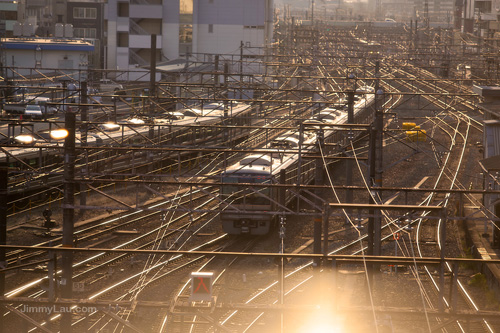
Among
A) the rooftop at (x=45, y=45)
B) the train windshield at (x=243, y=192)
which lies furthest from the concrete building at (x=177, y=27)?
the train windshield at (x=243, y=192)

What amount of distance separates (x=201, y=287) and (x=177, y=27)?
28903mm

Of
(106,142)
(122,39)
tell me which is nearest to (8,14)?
(122,39)

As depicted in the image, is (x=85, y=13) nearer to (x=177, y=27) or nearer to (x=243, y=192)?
(x=177, y=27)

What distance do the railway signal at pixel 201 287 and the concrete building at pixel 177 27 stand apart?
90.1ft

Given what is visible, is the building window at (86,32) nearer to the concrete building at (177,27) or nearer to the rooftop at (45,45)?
the concrete building at (177,27)

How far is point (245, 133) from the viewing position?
22422mm

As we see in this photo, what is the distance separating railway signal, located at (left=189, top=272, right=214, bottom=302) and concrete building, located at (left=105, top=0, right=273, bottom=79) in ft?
90.1

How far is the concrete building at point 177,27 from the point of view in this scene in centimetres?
3419

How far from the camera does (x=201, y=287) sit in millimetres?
6629

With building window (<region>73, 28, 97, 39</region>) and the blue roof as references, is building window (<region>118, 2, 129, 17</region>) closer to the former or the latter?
the blue roof

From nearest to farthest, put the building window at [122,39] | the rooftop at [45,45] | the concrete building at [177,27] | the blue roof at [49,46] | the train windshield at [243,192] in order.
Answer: the train windshield at [243,192] < the blue roof at [49,46] < the rooftop at [45,45] < the concrete building at [177,27] < the building window at [122,39]

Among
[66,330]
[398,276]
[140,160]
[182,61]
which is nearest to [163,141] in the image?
[140,160]

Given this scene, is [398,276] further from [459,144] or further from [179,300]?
[459,144]

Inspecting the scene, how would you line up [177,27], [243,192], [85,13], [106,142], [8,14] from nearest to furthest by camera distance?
1. [243,192]
2. [106,142]
3. [177,27]
4. [8,14]
5. [85,13]
